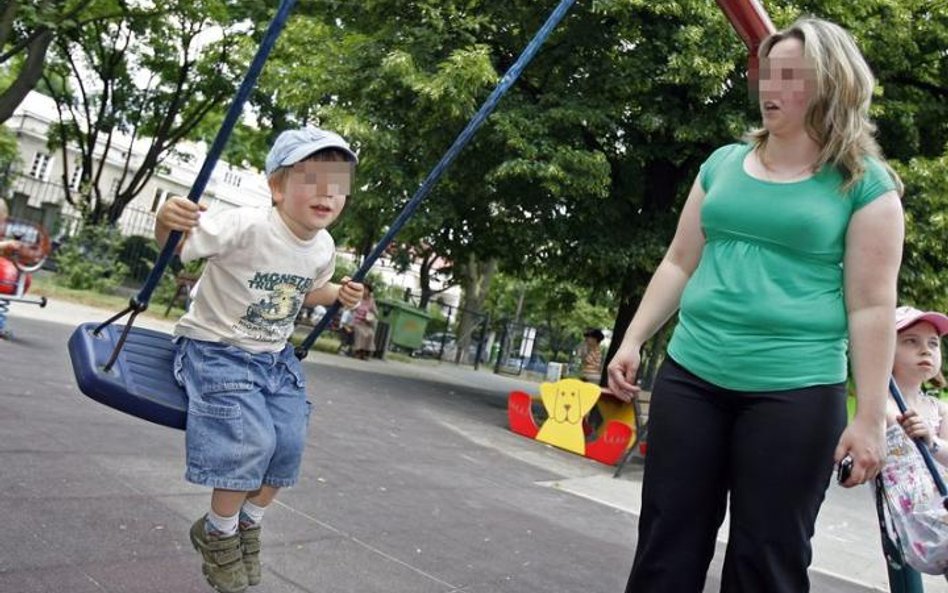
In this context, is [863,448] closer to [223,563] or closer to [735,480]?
[735,480]

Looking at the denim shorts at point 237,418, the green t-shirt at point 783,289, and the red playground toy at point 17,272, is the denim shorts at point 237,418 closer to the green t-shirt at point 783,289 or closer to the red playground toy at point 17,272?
the green t-shirt at point 783,289

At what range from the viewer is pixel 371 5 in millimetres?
11664

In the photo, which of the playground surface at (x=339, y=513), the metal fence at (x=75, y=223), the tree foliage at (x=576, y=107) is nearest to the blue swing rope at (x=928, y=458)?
the playground surface at (x=339, y=513)

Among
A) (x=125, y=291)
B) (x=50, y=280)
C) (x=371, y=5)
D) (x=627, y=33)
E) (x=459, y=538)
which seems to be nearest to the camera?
(x=459, y=538)

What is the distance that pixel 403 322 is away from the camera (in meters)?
18.2

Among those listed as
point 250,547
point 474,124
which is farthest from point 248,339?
point 474,124

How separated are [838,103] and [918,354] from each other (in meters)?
1.18

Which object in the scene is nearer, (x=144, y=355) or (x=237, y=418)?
(x=237, y=418)

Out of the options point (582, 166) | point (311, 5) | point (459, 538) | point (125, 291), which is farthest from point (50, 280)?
point (459, 538)

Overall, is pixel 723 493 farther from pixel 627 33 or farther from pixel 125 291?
pixel 125 291

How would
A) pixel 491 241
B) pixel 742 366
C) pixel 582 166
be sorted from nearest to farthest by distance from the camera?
1. pixel 742 366
2. pixel 582 166
3. pixel 491 241

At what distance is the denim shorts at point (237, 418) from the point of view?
7.45ft

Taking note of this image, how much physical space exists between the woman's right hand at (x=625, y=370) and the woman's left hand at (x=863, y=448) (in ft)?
1.85

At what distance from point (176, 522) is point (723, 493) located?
7.13ft
